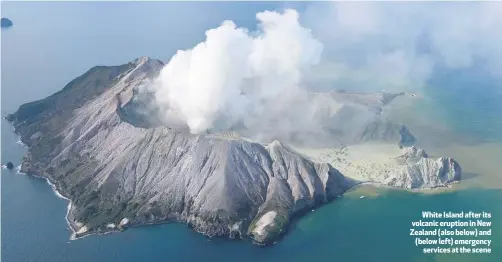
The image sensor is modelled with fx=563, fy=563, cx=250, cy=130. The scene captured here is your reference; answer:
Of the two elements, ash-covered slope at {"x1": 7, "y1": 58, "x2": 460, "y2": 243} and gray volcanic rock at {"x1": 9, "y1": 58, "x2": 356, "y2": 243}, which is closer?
ash-covered slope at {"x1": 7, "y1": 58, "x2": 460, "y2": 243}

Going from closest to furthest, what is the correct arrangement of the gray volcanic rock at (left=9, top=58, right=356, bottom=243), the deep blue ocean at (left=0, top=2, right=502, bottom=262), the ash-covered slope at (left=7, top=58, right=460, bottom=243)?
1. the deep blue ocean at (left=0, top=2, right=502, bottom=262)
2. the ash-covered slope at (left=7, top=58, right=460, bottom=243)
3. the gray volcanic rock at (left=9, top=58, right=356, bottom=243)

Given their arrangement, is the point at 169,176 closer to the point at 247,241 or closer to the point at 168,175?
the point at 168,175

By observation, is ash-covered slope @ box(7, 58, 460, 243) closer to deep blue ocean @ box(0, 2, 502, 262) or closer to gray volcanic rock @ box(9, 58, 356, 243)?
gray volcanic rock @ box(9, 58, 356, 243)

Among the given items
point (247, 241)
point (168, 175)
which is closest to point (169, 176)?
point (168, 175)

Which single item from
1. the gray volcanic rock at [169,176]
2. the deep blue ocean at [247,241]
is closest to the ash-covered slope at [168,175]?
the gray volcanic rock at [169,176]

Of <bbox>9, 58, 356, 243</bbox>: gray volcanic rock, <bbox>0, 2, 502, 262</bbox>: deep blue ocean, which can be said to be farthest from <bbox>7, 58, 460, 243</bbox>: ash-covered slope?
<bbox>0, 2, 502, 262</bbox>: deep blue ocean

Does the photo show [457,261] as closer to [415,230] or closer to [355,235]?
[415,230]

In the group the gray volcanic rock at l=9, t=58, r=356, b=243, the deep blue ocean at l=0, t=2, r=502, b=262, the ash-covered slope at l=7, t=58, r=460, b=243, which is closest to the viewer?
the deep blue ocean at l=0, t=2, r=502, b=262

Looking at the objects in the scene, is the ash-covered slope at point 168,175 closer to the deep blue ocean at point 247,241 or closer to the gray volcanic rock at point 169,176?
the gray volcanic rock at point 169,176
